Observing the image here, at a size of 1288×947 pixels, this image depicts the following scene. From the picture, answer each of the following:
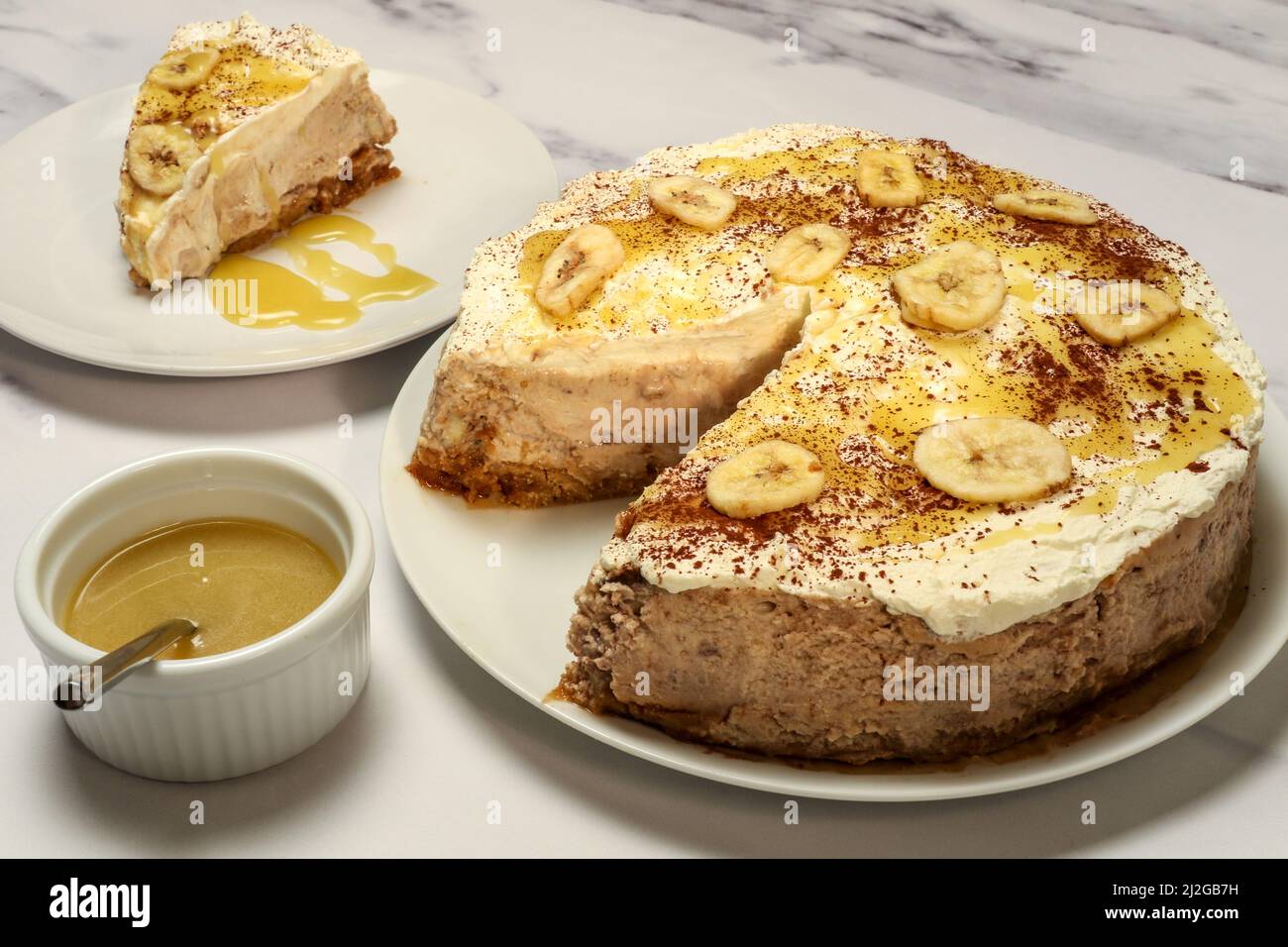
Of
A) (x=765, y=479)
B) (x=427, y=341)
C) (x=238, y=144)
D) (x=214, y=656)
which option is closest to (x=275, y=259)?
(x=238, y=144)

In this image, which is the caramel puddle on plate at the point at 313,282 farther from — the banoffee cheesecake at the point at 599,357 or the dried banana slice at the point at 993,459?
the dried banana slice at the point at 993,459

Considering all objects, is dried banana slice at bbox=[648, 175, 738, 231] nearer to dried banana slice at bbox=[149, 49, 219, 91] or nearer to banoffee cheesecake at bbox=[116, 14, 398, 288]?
banoffee cheesecake at bbox=[116, 14, 398, 288]

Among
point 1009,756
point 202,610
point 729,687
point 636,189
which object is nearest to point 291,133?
point 636,189

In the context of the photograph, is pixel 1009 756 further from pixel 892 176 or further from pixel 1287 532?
pixel 892 176

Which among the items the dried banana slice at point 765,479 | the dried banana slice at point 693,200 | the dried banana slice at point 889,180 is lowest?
the dried banana slice at point 765,479

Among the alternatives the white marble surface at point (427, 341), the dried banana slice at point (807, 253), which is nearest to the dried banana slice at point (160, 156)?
the white marble surface at point (427, 341)
